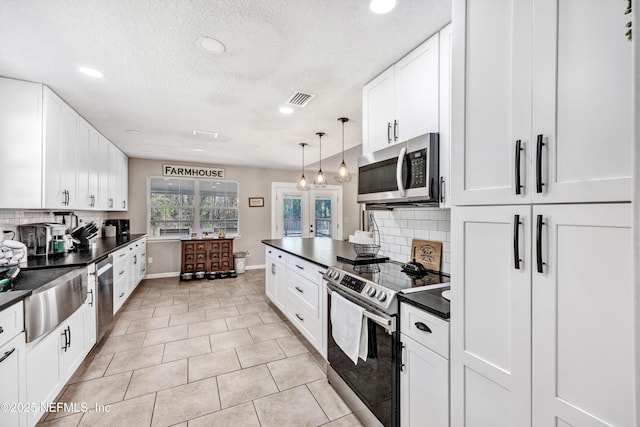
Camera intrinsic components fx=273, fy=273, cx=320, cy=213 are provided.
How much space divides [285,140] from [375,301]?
128 inches

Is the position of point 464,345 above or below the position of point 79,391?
above

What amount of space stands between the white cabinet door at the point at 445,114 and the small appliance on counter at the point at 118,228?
484 cm

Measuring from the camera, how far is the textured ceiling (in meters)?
1.53

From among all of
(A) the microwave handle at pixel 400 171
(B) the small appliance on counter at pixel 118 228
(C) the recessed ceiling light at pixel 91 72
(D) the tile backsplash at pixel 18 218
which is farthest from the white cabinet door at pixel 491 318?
(B) the small appliance on counter at pixel 118 228

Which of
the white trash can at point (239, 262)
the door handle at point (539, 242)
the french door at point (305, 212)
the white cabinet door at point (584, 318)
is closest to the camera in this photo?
the white cabinet door at point (584, 318)

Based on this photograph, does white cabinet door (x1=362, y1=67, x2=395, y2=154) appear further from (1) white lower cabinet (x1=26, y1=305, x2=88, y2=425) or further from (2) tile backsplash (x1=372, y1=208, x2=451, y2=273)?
(1) white lower cabinet (x1=26, y1=305, x2=88, y2=425)

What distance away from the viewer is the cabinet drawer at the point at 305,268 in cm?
242

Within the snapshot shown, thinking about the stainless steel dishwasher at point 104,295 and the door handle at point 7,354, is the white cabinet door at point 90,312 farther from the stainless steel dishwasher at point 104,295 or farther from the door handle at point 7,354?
the door handle at point 7,354

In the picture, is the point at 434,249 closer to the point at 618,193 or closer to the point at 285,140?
the point at 618,193

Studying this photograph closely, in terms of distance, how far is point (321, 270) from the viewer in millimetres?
2270

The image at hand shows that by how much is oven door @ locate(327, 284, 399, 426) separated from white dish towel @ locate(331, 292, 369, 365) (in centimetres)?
3

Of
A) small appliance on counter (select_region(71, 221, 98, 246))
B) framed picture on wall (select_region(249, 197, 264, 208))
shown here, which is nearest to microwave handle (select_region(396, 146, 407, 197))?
small appliance on counter (select_region(71, 221, 98, 246))

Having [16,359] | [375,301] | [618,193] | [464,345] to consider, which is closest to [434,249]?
[375,301]

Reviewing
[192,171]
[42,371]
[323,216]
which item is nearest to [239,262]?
[192,171]
